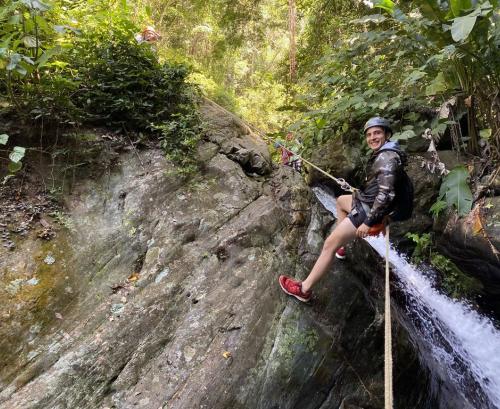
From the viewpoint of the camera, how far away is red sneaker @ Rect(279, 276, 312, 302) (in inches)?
157

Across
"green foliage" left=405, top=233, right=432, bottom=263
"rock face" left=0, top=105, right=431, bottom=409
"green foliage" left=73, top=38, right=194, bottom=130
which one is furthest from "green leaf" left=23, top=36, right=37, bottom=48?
"green foliage" left=405, top=233, right=432, bottom=263

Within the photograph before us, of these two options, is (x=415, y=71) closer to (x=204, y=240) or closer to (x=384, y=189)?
(x=384, y=189)

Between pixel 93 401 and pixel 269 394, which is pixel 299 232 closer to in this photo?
pixel 269 394

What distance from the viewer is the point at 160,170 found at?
5.12 m

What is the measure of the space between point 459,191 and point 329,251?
2.28 meters

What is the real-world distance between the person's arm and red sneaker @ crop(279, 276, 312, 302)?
1046 millimetres

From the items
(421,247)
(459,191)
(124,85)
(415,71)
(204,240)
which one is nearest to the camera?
(204,240)

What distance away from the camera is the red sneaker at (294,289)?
4.00 metres

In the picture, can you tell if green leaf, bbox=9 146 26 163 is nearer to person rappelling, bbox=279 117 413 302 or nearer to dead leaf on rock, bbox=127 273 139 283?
dead leaf on rock, bbox=127 273 139 283

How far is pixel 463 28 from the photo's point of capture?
13.3 feet

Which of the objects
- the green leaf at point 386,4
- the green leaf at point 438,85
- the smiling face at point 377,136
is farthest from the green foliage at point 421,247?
the green leaf at point 386,4

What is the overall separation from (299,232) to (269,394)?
215cm

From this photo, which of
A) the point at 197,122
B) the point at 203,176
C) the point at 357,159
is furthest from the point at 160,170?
the point at 357,159

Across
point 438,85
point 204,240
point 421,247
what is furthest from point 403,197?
point 438,85
